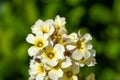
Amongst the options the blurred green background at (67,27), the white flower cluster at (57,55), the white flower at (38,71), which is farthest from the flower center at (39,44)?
the blurred green background at (67,27)

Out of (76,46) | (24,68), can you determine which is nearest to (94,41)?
(24,68)

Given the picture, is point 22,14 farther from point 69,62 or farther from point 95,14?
point 69,62

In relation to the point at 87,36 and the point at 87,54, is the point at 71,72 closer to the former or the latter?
the point at 87,54

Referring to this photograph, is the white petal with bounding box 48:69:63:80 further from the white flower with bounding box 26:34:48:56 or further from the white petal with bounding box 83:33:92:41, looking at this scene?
the white petal with bounding box 83:33:92:41

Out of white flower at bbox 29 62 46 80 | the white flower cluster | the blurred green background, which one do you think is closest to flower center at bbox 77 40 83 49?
the white flower cluster

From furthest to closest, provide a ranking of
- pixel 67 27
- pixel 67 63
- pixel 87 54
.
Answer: pixel 67 27 < pixel 87 54 < pixel 67 63

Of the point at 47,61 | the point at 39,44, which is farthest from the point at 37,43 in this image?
the point at 47,61

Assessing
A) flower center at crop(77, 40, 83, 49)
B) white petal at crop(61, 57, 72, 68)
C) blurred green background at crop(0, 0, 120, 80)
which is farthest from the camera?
blurred green background at crop(0, 0, 120, 80)
